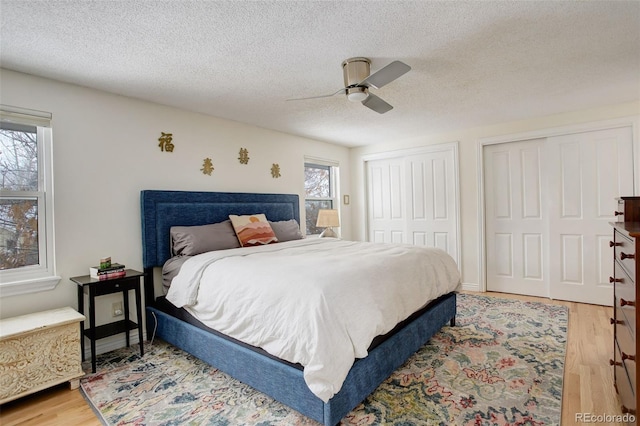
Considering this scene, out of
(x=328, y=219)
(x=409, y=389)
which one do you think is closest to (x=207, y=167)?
(x=328, y=219)

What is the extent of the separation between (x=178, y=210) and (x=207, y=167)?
2.08 ft

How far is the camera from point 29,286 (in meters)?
2.38

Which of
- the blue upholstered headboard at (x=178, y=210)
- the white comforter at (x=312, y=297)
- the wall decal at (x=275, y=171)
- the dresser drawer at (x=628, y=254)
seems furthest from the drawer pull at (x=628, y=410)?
the wall decal at (x=275, y=171)

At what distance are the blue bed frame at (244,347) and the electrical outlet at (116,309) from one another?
0.22 metres

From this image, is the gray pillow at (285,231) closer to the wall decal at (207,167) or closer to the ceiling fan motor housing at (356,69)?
the wall decal at (207,167)

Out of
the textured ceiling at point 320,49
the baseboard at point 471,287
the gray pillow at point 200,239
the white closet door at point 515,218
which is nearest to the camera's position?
the textured ceiling at point 320,49

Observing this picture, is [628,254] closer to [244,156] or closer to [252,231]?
[252,231]

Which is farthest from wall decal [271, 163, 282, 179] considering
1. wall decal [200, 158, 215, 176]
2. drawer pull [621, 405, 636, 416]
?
drawer pull [621, 405, 636, 416]

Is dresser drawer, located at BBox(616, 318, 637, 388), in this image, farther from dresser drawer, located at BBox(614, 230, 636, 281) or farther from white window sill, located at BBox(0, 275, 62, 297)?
white window sill, located at BBox(0, 275, 62, 297)

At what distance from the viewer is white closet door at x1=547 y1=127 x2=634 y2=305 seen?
3566mm

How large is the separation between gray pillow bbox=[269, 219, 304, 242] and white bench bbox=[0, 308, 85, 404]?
1960 millimetres

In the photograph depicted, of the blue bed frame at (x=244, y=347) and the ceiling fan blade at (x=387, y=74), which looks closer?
the blue bed frame at (x=244, y=347)

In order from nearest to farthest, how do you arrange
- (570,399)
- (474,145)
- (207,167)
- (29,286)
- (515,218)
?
(570,399), (29,286), (207,167), (515,218), (474,145)

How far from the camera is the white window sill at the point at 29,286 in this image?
2.28 m
